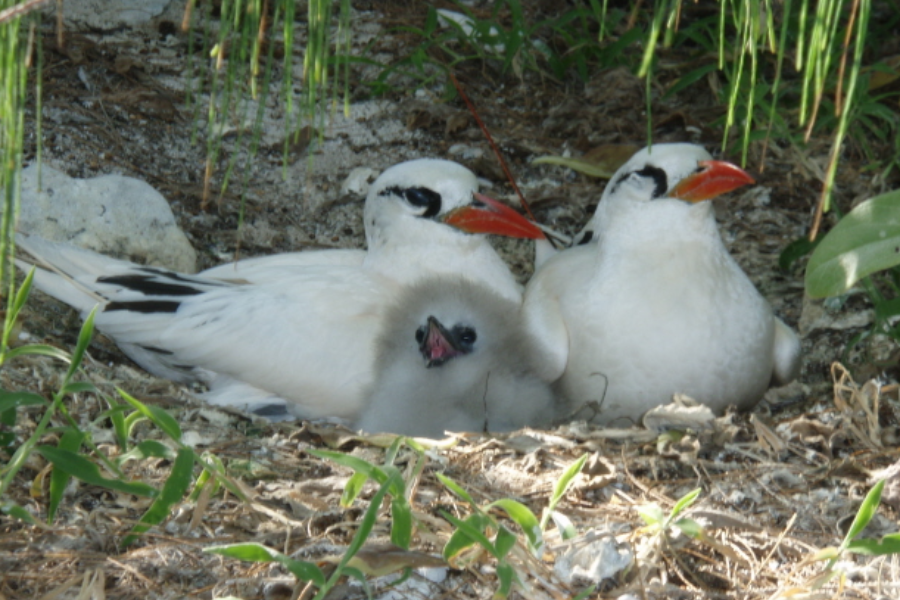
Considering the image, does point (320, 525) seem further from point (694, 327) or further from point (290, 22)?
point (694, 327)

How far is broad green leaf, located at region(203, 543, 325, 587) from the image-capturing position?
1.91m

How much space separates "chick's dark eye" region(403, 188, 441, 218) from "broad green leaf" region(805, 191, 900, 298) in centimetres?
155

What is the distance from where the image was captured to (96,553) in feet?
7.16

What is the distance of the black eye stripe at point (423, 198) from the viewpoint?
4000mm

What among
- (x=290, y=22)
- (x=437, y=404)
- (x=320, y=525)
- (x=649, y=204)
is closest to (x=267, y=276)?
(x=437, y=404)

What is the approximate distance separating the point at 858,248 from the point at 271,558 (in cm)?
159

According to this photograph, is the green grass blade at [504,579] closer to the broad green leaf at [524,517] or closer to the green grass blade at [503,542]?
the green grass blade at [503,542]

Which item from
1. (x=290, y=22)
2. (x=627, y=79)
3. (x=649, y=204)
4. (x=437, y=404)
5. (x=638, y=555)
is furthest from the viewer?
(x=627, y=79)

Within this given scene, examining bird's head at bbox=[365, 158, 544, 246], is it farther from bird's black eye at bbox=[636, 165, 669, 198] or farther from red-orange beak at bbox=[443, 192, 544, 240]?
bird's black eye at bbox=[636, 165, 669, 198]

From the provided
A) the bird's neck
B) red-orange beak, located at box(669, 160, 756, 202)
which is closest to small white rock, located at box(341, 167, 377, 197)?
the bird's neck

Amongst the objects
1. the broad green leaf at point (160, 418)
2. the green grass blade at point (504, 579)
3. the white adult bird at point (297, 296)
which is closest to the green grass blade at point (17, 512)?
the broad green leaf at point (160, 418)

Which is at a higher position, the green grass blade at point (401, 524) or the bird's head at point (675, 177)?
the bird's head at point (675, 177)

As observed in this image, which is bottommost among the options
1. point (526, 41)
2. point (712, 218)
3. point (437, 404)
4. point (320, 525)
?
point (437, 404)

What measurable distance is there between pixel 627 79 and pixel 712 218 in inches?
64.9
